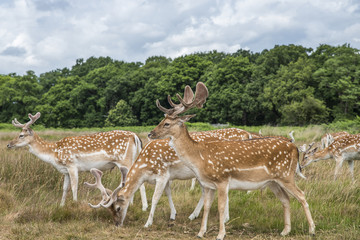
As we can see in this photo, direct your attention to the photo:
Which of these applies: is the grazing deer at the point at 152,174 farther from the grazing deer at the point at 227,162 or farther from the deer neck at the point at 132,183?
the grazing deer at the point at 227,162

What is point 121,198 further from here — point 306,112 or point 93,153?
point 306,112

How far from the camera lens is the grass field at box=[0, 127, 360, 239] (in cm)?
532

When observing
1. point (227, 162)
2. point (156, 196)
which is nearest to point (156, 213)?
point (156, 196)

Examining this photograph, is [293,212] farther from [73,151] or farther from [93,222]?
[73,151]

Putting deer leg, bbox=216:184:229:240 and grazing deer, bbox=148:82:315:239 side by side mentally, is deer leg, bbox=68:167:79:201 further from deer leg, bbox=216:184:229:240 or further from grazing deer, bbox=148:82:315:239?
deer leg, bbox=216:184:229:240

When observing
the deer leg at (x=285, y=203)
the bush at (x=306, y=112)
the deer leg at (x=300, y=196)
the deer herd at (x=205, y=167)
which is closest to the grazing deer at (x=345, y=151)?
the deer leg at (x=285, y=203)

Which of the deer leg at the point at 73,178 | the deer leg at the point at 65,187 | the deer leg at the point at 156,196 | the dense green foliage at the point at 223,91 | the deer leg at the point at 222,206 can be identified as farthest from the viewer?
the dense green foliage at the point at 223,91

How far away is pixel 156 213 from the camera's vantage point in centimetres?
640

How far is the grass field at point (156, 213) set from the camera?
17.5 feet

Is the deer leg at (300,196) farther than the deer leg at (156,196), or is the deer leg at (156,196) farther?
the deer leg at (156,196)

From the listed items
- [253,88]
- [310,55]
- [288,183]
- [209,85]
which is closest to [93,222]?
[288,183]

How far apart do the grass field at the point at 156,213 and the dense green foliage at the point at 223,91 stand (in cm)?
3423

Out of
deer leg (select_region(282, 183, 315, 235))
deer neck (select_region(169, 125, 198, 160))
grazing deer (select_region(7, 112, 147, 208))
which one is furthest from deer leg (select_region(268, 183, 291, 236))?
grazing deer (select_region(7, 112, 147, 208))

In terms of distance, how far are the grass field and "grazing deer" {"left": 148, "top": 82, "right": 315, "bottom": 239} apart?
20.1 inches
